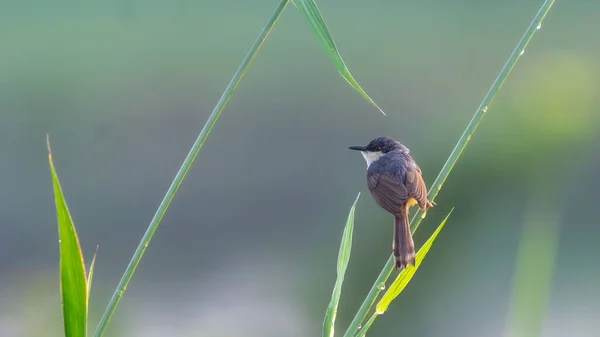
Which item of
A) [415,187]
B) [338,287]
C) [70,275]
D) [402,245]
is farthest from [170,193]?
[415,187]

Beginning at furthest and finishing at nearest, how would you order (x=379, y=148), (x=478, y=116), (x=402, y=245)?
1. (x=379, y=148)
2. (x=402, y=245)
3. (x=478, y=116)

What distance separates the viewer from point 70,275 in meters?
0.77

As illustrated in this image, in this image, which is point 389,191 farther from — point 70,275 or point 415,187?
point 70,275

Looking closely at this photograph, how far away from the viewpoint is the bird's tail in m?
1.22

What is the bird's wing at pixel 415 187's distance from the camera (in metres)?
1.70

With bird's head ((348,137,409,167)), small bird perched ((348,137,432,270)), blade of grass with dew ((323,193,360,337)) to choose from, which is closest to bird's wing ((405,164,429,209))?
small bird perched ((348,137,432,270))

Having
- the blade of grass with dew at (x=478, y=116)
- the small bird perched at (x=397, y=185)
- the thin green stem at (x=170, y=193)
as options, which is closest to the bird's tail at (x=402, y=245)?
the small bird perched at (x=397, y=185)

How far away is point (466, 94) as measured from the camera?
14.0 ft

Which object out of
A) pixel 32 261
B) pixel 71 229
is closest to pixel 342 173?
pixel 32 261

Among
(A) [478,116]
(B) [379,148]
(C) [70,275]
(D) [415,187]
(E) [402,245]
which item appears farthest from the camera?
(B) [379,148]

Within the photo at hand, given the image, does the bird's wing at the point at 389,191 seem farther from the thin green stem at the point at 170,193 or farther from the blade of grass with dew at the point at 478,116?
the thin green stem at the point at 170,193

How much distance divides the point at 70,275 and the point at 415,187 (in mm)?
1082

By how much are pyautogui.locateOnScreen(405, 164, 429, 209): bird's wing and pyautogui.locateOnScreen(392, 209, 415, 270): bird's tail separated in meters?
0.06

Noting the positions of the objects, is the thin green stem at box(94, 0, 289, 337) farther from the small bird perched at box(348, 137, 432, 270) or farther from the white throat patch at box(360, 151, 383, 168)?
the white throat patch at box(360, 151, 383, 168)
